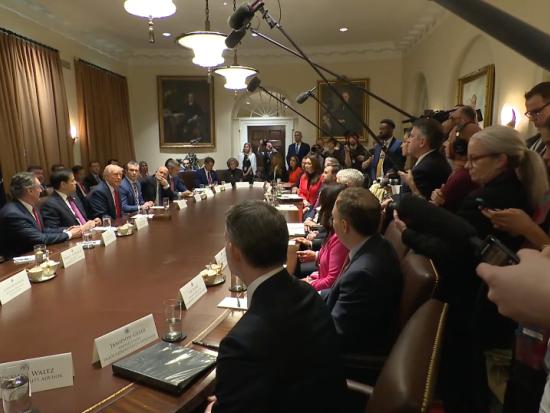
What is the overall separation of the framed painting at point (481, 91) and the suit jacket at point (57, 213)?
471 centimetres

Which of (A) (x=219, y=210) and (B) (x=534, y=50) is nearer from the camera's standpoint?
(B) (x=534, y=50)

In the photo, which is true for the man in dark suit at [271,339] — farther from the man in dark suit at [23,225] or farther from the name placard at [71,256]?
the man in dark suit at [23,225]

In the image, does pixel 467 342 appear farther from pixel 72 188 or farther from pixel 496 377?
pixel 72 188

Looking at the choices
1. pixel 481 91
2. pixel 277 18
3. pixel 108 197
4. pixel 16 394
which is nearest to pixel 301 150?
pixel 277 18

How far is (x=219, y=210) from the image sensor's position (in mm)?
4371

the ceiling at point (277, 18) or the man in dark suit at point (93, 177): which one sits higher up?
the ceiling at point (277, 18)

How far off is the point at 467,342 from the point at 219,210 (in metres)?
2.91

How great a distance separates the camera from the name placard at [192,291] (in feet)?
5.63

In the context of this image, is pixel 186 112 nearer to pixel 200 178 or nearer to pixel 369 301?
pixel 200 178

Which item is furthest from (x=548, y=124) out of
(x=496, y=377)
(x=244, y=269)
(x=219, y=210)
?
(x=219, y=210)

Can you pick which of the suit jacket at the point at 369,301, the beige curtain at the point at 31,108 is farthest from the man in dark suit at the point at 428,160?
the beige curtain at the point at 31,108

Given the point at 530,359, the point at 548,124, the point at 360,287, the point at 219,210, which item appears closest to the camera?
the point at 530,359

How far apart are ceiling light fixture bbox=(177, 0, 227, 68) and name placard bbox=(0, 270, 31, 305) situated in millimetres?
2173

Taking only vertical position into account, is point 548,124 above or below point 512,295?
above
